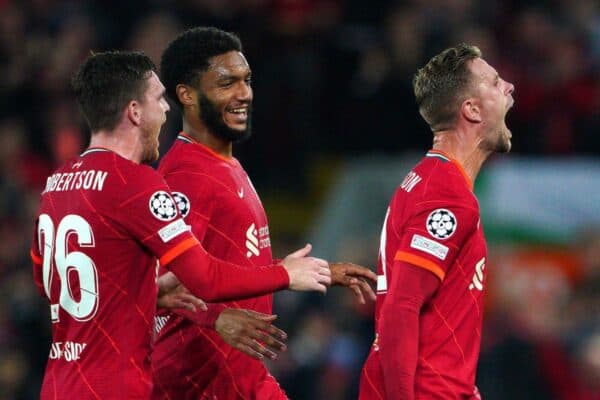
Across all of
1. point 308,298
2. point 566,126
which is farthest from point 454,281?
point 566,126

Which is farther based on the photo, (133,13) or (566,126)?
(133,13)

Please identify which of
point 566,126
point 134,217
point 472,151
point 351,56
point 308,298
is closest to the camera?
point 134,217

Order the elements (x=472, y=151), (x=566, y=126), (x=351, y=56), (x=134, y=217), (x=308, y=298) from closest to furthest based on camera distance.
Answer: (x=134, y=217), (x=472, y=151), (x=308, y=298), (x=566, y=126), (x=351, y=56)

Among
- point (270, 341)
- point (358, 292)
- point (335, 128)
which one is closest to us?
point (270, 341)

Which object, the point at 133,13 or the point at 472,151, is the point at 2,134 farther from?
the point at 472,151

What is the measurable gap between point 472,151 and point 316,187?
658 centimetres

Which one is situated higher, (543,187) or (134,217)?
(543,187)

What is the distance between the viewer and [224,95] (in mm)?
6195

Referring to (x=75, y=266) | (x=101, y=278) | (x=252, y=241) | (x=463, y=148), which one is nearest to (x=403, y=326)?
(x=463, y=148)

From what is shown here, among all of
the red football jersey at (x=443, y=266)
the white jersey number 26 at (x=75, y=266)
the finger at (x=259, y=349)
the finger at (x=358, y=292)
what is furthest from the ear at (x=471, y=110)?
the white jersey number 26 at (x=75, y=266)

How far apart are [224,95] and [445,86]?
103 centimetres

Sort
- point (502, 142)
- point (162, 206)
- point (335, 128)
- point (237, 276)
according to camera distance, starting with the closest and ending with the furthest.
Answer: point (162, 206), point (237, 276), point (502, 142), point (335, 128)

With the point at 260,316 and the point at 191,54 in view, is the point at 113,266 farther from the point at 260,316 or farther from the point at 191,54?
the point at 191,54

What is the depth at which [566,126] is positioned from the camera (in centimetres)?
1151
